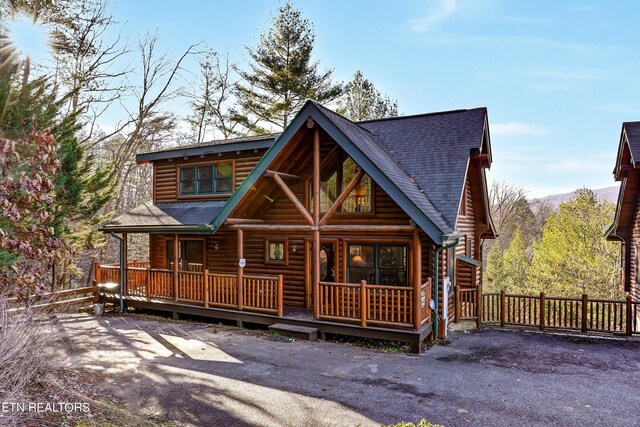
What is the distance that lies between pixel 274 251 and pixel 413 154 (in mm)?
5783

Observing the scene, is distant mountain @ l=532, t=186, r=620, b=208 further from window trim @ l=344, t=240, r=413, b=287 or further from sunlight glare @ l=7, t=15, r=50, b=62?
sunlight glare @ l=7, t=15, r=50, b=62

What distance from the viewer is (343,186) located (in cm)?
1169

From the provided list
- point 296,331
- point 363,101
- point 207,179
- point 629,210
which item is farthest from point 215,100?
point 629,210

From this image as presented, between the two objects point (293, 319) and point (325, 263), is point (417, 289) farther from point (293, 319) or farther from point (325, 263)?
point (325, 263)

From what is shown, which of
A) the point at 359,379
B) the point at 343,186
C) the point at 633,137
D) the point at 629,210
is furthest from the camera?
the point at 629,210

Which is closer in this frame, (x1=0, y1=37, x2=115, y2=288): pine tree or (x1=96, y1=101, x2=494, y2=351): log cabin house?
(x1=96, y1=101, x2=494, y2=351): log cabin house

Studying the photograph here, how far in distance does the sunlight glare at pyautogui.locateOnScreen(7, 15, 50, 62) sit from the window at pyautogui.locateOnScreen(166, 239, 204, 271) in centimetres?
987

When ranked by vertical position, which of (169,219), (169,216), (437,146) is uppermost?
(437,146)

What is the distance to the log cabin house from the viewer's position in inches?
390

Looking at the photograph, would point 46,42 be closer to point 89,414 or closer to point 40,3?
point 40,3

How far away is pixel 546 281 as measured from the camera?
21.4m

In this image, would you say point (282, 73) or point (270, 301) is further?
point (282, 73)

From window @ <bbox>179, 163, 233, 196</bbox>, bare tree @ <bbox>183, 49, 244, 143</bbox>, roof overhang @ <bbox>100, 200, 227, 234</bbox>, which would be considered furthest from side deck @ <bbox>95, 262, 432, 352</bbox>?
bare tree @ <bbox>183, 49, 244, 143</bbox>

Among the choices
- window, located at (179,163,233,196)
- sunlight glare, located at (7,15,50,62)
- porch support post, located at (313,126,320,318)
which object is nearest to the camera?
porch support post, located at (313,126,320,318)
